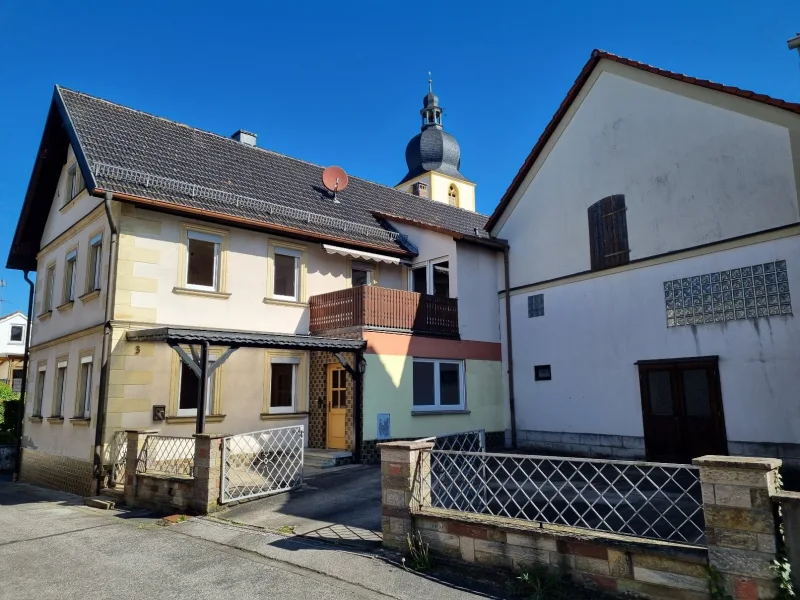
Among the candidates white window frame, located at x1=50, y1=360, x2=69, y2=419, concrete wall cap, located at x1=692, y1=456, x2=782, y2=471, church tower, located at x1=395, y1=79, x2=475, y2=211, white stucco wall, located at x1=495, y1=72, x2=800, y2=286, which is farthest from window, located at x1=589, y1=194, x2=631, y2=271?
church tower, located at x1=395, y1=79, x2=475, y2=211

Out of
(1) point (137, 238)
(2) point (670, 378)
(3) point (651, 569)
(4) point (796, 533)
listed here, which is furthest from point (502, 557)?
(1) point (137, 238)

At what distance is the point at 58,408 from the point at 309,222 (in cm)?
847

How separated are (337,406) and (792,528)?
11.3 m

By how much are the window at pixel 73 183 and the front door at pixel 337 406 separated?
8.69 meters

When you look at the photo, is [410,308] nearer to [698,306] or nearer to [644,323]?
[644,323]

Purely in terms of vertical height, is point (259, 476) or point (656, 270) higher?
point (656, 270)

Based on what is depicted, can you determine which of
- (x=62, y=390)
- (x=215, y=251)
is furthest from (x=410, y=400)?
(x=62, y=390)

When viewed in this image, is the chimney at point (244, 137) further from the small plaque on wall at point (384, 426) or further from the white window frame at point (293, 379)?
the small plaque on wall at point (384, 426)

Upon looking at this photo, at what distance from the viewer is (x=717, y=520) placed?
487cm

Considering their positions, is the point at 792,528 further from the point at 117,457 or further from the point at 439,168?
the point at 439,168

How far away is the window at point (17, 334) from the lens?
147 ft

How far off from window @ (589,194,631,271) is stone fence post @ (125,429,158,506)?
36.3 ft

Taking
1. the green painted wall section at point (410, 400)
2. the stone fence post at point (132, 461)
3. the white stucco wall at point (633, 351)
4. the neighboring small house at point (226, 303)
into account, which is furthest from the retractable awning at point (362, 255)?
the stone fence post at point (132, 461)

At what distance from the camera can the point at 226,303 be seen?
14.0 m
